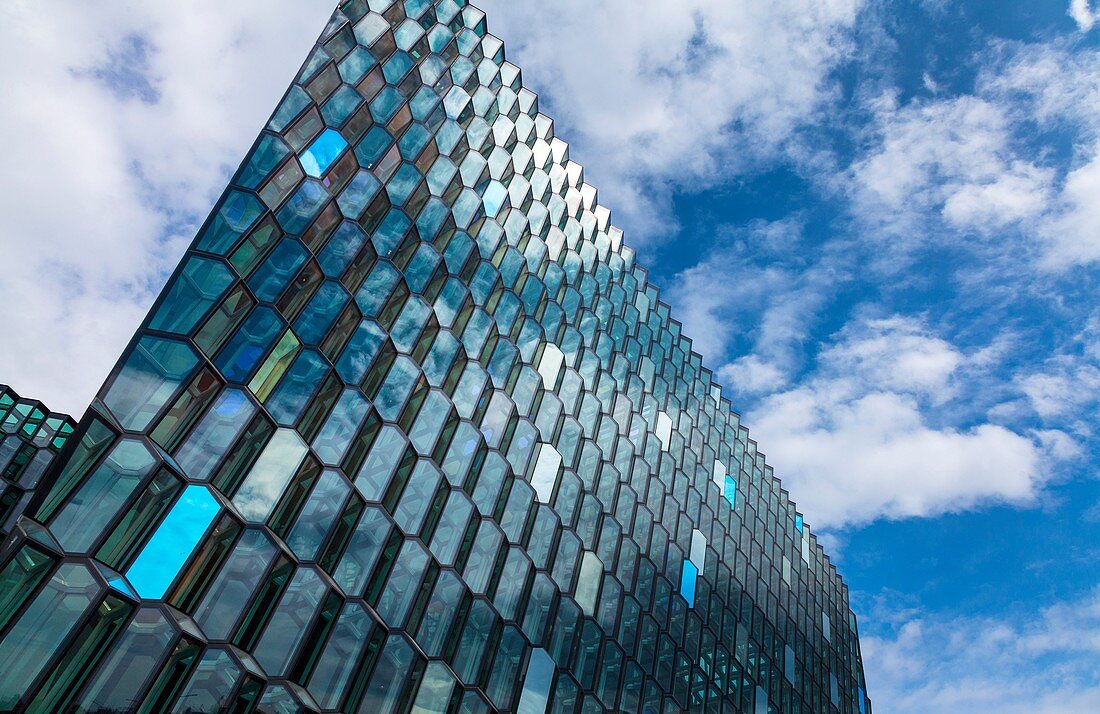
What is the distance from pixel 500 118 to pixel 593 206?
9.37 metres

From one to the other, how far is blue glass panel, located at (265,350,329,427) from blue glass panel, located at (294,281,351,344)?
465 millimetres

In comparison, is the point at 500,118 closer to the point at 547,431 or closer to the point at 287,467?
the point at 547,431

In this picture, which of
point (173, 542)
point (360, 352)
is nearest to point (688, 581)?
point (360, 352)

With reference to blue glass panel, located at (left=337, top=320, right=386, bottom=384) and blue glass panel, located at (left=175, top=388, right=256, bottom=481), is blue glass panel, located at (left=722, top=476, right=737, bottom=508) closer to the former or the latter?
blue glass panel, located at (left=337, top=320, right=386, bottom=384)

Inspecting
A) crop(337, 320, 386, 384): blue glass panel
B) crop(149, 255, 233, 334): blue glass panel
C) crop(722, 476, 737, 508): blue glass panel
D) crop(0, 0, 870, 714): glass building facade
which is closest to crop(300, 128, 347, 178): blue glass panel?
crop(0, 0, 870, 714): glass building facade

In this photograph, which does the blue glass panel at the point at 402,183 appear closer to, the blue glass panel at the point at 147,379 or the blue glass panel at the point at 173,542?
the blue glass panel at the point at 147,379

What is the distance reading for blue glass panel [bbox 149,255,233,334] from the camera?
42.7 ft

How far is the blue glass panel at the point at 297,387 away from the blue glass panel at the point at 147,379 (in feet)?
7.40

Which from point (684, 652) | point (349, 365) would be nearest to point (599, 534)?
point (684, 652)

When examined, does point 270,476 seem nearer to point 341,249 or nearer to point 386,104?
point 341,249

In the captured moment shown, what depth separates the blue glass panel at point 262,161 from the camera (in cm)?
1569

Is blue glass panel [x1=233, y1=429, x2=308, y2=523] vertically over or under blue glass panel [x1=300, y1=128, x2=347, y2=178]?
under

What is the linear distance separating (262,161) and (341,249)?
113 inches

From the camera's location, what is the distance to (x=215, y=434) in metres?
13.4
